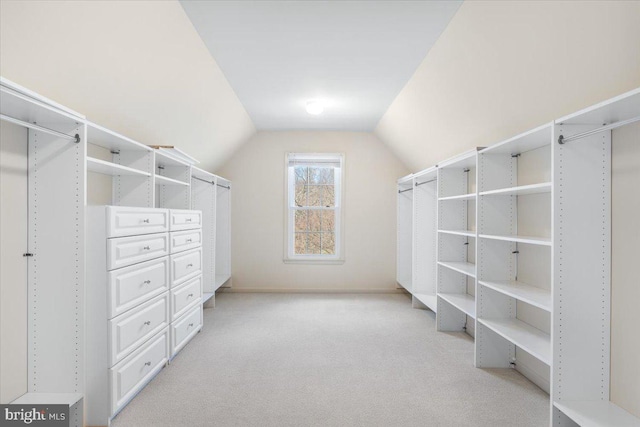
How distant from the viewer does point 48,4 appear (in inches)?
67.9

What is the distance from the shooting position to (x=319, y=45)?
117 inches

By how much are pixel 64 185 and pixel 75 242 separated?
325mm

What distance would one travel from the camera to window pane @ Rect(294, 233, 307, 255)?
5.99m

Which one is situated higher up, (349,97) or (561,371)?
(349,97)

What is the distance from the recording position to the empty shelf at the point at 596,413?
178 cm

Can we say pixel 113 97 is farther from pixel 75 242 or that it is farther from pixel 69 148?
pixel 75 242

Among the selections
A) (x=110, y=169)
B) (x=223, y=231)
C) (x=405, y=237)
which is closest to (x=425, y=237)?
(x=405, y=237)

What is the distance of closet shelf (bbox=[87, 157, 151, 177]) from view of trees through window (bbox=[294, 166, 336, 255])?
3214 millimetres

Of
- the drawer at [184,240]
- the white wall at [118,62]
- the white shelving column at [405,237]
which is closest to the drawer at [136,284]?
the drawer at [184,240]

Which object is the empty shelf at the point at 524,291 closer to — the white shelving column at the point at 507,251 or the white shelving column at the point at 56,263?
the white shelving column at the point at 507,251

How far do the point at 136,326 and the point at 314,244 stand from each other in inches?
148

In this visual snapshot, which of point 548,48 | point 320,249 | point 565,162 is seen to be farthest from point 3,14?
point 320,249

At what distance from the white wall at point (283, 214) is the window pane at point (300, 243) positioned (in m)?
0.25

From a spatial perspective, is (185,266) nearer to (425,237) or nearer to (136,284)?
(136,284)
